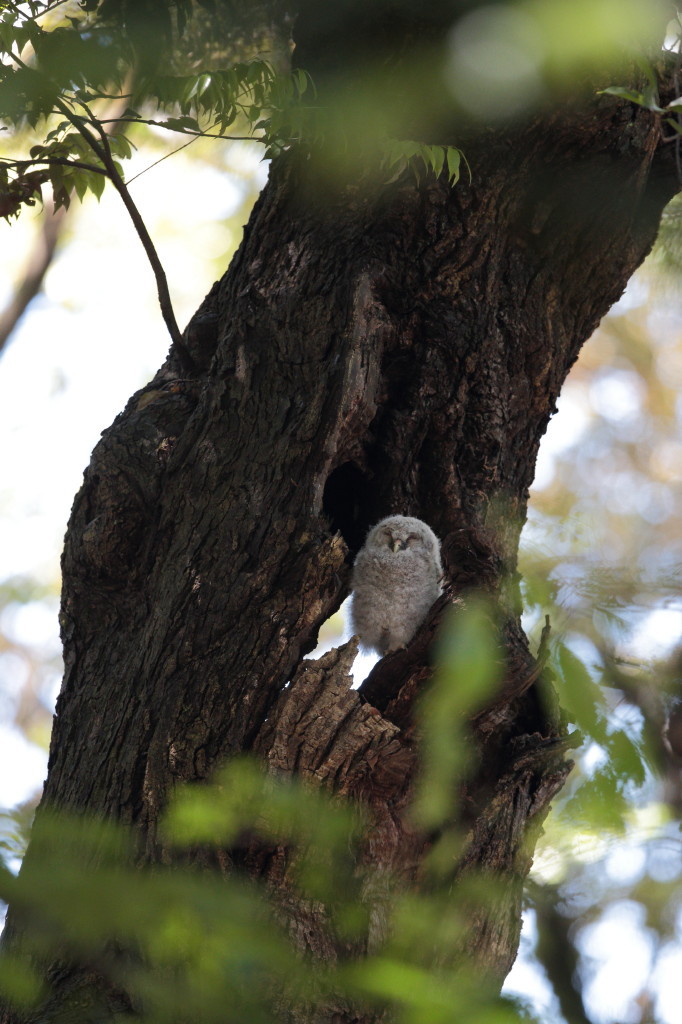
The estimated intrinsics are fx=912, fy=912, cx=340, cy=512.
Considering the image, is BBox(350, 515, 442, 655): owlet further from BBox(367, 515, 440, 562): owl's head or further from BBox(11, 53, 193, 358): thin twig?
BBox(11, 53, 193, 358): thin twig

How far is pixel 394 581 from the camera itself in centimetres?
338

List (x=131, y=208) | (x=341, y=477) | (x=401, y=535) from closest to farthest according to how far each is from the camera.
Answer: (x=131, y=208)
(x=401, y=535)
(x=341, y=477)

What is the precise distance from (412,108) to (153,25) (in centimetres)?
85

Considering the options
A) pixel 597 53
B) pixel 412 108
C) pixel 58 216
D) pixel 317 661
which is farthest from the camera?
pixel 58 216

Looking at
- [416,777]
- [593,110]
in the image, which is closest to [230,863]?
[416,777]

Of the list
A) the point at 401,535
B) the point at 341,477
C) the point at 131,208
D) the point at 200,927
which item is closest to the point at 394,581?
the point at 401,535

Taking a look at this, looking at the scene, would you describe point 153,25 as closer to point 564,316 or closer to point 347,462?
point 347,462

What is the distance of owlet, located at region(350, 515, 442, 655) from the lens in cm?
323

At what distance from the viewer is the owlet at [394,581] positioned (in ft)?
10.6

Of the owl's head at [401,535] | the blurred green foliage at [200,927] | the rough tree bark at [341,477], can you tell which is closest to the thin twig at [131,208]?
the rough tree bark at [341,477]

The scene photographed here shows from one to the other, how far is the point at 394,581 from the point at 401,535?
0.64 ft

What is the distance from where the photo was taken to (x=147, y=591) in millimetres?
2941

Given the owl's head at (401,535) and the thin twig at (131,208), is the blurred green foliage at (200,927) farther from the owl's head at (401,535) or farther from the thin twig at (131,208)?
the thin twig at (131,208)

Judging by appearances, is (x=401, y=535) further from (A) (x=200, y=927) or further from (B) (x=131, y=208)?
(A) (x=200, y=927)
